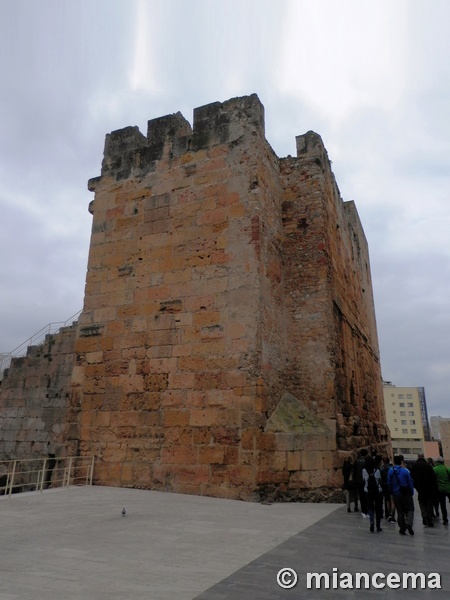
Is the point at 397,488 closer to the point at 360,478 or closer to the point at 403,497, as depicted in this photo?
the point at 403,497

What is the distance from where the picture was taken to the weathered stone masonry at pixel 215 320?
7.83 metres

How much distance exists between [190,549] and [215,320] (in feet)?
15.1

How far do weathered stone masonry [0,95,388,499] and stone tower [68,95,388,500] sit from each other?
0.03 m

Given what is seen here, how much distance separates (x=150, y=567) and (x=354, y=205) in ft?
44.8

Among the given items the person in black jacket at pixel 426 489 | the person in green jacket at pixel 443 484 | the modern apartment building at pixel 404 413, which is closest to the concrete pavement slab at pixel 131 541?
the person in black jacket at pixel 426 489

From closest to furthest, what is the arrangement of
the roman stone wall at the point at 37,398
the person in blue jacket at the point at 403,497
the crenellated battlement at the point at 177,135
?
the person in blue jacket at the point at 403,497 → the crenellated battlement at the point at 177,135 → the roman stone wall at the point at 37,398

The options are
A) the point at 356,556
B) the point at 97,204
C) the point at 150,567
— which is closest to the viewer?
the point at 150,567

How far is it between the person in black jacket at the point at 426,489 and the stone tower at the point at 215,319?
1541mm

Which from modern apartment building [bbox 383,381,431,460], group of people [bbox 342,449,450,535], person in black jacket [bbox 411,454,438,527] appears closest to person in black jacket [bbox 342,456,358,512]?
group of people [bbox 342,449,450,535]

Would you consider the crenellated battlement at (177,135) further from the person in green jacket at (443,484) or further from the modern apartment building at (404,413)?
the modern apartment building at (404,413)

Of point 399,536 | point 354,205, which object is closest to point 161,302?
point 399,536

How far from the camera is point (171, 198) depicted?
32.0ft

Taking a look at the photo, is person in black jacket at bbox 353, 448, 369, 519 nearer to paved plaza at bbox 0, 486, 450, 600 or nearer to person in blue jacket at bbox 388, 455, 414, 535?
paved plaza at bbox 0, 486, 450, 600

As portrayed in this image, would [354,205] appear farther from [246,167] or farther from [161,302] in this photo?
[161,302]
